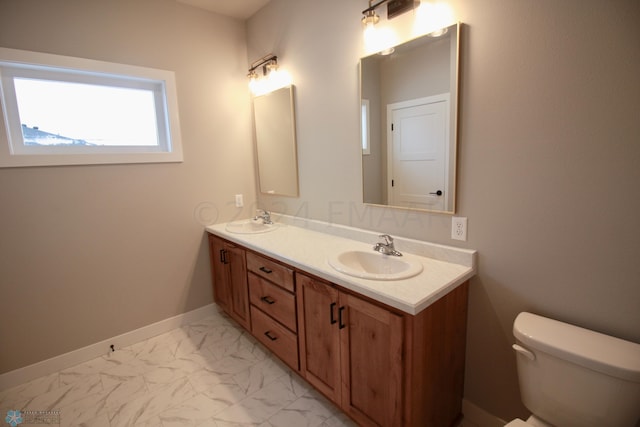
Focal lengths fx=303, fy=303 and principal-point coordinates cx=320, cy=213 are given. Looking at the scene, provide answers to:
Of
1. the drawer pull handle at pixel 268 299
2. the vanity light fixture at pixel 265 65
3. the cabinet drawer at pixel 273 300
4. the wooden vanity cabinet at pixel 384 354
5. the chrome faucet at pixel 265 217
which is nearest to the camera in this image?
the wooden vanity cabinet at pixel 384 354

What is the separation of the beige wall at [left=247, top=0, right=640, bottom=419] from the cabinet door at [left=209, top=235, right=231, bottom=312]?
1.54 m

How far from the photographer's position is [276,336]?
77.5 inches

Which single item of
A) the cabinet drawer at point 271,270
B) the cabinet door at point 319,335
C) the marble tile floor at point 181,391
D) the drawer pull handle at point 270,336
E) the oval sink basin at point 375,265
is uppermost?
the oval sink basin at point 375,265

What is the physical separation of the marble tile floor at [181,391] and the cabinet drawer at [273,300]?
41 cm

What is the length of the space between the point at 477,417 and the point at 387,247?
0.97 meters

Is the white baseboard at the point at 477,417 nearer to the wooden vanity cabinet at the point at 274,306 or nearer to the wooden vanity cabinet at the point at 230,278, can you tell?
the wooden vanity cabinet at the point at 274,306

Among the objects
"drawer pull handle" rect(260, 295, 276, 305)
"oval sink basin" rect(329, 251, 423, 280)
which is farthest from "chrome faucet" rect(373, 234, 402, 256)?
"drawer pull handle" rect(260, 295, 276, 305)

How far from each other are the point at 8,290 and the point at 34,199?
61cm

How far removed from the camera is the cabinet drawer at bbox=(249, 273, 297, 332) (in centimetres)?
180

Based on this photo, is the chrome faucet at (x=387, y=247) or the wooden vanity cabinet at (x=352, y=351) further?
the chrome faucet at (x=387, y=247)

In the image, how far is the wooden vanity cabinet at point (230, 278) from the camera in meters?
2.28

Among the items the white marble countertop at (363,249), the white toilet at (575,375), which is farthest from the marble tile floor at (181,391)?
the white toilet at (575,375)

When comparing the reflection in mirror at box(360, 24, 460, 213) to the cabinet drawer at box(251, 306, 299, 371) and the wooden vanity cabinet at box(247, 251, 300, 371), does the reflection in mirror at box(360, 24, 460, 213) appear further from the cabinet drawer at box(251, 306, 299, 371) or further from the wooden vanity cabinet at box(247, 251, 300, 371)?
the cabinet drawer at box(251, 306, 299, 371)

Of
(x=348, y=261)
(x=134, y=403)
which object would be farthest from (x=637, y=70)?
(x=134, y=403)
